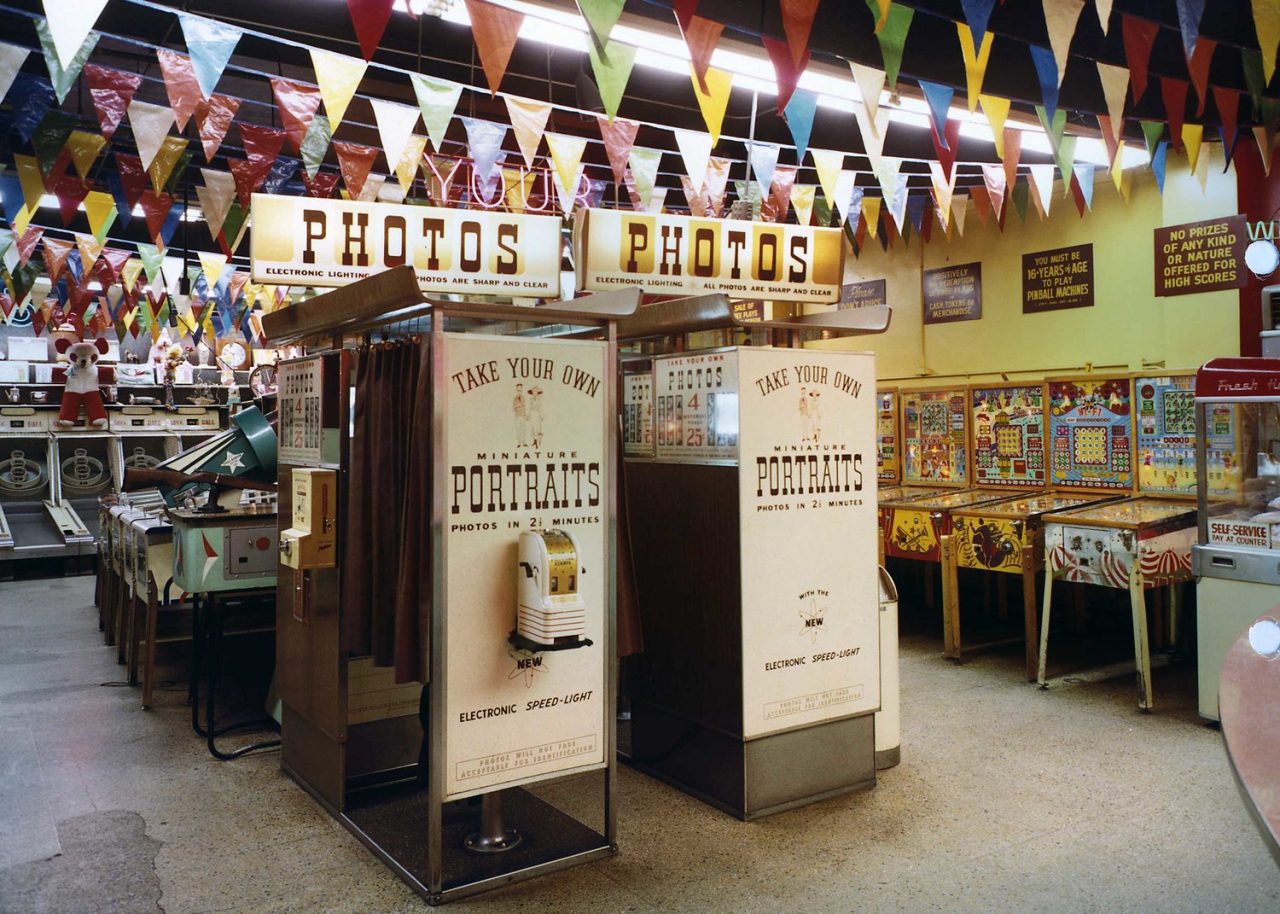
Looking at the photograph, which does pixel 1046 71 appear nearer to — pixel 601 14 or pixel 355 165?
pixel 601 14

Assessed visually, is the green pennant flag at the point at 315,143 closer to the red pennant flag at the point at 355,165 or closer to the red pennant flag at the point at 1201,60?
the red pennant flag at the point at 355,165

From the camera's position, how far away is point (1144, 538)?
5.14 m

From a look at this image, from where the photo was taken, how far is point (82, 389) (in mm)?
11188

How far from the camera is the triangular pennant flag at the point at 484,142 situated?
19.0 feet

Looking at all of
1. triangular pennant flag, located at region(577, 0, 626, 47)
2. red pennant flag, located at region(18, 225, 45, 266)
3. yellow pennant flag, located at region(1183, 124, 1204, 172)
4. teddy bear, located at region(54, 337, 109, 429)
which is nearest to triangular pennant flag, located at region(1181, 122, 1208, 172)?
yellow pennant flag, located at region(1183, 124, 1204, 172)

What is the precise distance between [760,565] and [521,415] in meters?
1.18

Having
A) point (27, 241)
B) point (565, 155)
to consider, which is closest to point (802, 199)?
point (565, 155)

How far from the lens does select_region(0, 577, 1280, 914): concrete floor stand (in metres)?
3.02

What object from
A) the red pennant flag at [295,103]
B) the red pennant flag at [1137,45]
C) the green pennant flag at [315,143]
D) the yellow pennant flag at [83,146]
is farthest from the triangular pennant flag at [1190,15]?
the yellow pennant flag at [83,146]

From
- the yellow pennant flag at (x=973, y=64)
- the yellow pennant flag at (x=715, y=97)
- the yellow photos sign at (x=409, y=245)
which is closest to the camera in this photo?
the yellow photos sign at (x=409, y=245)

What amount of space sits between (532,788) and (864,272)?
255 inches

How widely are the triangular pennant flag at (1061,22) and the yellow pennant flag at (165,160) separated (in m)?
5.15

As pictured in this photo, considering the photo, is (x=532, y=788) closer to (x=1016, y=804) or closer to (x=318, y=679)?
(x=318, y=679)

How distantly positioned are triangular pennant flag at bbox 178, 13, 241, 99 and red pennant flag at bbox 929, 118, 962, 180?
3.86 metres
